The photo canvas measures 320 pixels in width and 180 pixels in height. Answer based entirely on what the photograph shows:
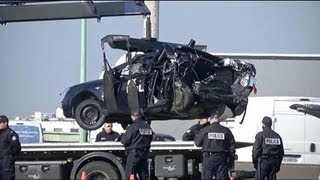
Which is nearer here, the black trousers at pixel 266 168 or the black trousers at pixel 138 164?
the black trousers at pixel 138 164

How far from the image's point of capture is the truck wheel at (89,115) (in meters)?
15.1

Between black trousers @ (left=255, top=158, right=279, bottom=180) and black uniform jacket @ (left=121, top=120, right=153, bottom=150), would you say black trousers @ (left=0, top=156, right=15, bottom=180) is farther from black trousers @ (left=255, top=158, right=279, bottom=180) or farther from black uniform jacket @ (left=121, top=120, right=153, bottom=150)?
black trousers @ (left=255, top=158, right=279, bottom=180)

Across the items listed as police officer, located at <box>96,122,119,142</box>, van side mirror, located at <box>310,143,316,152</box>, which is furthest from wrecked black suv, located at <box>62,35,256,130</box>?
van side mirror, located at <box>310,143,316,152</box>

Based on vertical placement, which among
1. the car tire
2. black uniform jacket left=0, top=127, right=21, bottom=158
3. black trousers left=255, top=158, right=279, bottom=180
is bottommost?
black trousers left=255, top=158, right=279, bottom=180

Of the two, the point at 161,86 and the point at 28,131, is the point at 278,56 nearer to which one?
the point at 161,86

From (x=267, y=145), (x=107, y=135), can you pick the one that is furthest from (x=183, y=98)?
(x=107, y=135)

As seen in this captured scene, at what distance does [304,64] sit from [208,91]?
5.08 metres

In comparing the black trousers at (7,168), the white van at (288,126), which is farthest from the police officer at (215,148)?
the white van at (288,126)

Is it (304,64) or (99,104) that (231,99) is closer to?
(99,104)

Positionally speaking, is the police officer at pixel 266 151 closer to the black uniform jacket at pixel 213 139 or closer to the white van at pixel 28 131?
the black uniform jacket at pixel 213 139

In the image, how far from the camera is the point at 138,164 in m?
14.6

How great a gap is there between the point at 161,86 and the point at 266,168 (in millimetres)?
2593

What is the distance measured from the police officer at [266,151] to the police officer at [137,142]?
2105 mm

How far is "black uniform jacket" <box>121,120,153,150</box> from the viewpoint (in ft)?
47.4
